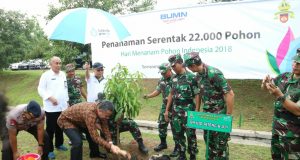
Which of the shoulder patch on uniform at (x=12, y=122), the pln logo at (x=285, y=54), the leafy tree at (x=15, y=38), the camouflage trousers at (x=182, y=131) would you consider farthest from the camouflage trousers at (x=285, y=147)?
the leafy tree at (x=15, y=38)

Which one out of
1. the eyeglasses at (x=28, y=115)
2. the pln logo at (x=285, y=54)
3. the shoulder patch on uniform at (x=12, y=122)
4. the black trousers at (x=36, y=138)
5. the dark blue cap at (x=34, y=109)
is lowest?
the black trousers at (x=36, y=138)

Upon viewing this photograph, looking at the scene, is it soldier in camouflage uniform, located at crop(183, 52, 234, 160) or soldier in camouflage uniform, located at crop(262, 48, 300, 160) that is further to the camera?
soldier in camouflage uniform, located at crop(183, 52, 234, 160)

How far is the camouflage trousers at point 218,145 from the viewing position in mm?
4258

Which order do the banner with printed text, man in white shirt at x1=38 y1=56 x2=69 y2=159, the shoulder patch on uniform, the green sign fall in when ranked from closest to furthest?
the green sign → the shoulder patch on uniform → man in white shirt at x1=38 y1=56 x2=69 y2=159 → the banner with printed text

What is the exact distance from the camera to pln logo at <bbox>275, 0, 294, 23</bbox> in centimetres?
614

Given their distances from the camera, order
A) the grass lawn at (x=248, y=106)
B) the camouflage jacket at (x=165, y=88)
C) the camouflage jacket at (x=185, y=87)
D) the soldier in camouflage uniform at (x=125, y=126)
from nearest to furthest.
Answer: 1. the camouflage jacket at (x=185, y=87)
2. the soldier in camouflage uniform at (x=125, y=126)
3. the camouflage jacket at (x=165, y=88)
4. the grass lawn at (x=248, y=106)

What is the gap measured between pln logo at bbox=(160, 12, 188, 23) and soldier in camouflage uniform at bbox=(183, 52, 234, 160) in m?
3.36

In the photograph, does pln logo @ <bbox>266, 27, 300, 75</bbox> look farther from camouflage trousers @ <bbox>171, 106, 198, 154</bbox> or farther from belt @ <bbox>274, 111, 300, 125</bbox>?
belt @ <bbox>274, 111, 300, 125</bbox>

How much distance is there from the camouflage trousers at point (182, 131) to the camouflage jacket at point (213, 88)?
0.59 metres

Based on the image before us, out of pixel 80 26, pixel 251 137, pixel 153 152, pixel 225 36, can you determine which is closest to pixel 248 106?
pixel 251 137

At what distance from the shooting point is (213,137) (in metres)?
4.32

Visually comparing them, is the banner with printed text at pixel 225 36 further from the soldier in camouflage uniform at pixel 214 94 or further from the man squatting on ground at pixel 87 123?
the man squatting on ground at pixel 87 123

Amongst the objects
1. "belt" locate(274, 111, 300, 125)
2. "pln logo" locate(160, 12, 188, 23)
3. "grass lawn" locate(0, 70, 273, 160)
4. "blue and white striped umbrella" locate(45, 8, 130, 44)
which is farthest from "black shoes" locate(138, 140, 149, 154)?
"pln logo" locate(160, 12, 188, 23)

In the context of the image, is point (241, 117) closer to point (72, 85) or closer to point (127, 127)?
point (127, 127)
